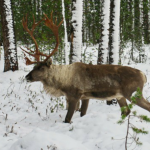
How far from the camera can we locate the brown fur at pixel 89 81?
527 centimetres

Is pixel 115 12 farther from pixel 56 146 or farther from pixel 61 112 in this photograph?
pixel 56 146

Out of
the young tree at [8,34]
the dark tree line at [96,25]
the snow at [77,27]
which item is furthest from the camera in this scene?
the dark tree line at [96,25]

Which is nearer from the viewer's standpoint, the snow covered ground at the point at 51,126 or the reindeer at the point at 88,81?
the snow covered ground at the point at 51,126

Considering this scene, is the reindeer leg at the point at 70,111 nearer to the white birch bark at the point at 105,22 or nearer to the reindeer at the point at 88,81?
the reindeer at the point at 88,81

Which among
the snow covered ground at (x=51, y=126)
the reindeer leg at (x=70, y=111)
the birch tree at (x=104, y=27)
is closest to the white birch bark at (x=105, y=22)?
the birch tree at (x=104, y=27)

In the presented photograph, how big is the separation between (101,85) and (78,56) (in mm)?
1892

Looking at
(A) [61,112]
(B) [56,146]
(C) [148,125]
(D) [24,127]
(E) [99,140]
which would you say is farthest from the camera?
(A) [61,112]

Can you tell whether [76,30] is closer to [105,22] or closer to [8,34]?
[105,22]

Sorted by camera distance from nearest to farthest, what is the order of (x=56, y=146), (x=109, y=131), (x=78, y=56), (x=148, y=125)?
(x=56, y=146) → (x=109, y=131) → (x=148, y=125) → (x=78, y=56)

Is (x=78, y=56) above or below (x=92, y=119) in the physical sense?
above

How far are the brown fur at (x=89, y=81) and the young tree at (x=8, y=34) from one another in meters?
4.71

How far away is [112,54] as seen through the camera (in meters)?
7.23

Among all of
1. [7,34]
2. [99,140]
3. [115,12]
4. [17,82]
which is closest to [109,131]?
[99,140]

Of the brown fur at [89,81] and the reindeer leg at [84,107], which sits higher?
the brown fur at [89,81]
